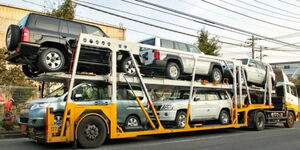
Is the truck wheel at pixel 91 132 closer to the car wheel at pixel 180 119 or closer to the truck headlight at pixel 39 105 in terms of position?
the truck headlight at pixel 39 105

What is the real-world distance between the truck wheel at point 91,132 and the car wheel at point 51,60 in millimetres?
1775

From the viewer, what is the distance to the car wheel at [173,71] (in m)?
11.1

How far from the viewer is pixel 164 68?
1101 cm

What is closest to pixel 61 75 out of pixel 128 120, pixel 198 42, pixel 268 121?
pixel 128 120

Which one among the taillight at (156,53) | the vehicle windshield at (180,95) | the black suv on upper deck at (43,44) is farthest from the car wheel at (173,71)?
the black suv on upper deck at (43,44)

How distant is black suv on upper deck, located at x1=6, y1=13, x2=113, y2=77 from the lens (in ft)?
28.6

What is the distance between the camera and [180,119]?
11227 mm

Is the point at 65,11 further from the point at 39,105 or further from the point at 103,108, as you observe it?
the point at 103,108

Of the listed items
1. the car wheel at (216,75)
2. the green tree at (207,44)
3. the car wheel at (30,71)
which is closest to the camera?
the car wheel at (30,71)

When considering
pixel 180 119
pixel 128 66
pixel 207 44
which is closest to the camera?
pixel 128 66

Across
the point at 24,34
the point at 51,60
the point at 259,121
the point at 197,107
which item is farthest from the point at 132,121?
the point at 259,121

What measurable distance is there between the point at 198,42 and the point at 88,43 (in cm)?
1693

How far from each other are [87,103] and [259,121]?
8718 millimetres

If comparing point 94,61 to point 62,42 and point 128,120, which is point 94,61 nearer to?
point 62,42
